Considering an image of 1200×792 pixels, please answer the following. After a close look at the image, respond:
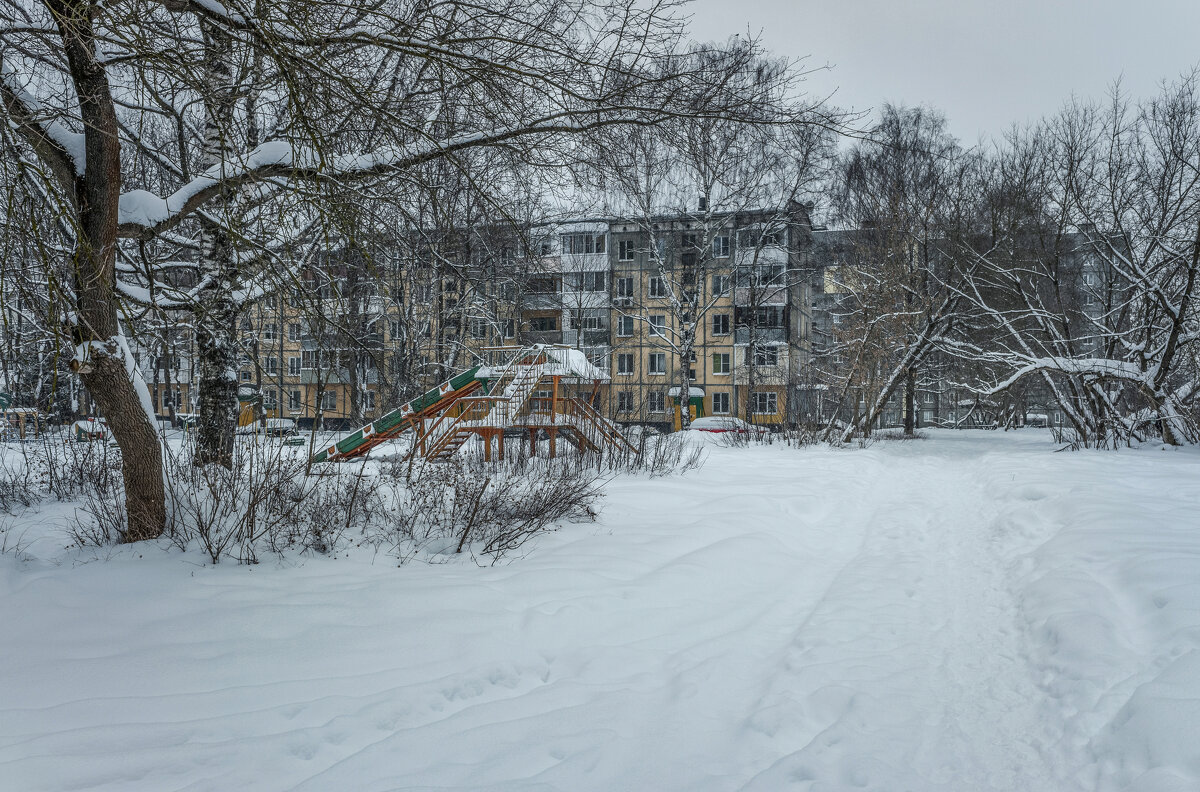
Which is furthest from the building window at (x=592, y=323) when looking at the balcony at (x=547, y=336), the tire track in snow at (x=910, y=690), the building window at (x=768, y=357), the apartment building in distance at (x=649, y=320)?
the tire track in snow at (x=910, y=690)

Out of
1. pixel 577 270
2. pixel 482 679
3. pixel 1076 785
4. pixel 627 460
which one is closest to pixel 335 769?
pixel 482 679

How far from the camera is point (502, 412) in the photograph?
40.5 feet

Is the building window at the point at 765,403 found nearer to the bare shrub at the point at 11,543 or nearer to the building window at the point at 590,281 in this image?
the building window at the point at 590,281

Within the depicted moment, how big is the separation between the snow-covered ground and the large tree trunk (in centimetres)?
49

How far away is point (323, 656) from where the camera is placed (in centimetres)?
366

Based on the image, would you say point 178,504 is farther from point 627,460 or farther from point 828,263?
point 828,263

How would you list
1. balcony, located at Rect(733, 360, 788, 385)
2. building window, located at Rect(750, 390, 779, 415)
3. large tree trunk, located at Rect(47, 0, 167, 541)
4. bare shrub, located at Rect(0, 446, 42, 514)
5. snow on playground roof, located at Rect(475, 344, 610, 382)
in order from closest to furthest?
1. large tree trunk, located at Rect(47, 0, 167, 541)
2. bare shrub, located at Rect(0, 446, 42, 514)
3. snow on playground roof, located at Rect(475, 344, 610, 382)
4. balcony, located at Rect(733, 360, 788, 385)
5. building window, located at Rect(750, 390, 779, 415)

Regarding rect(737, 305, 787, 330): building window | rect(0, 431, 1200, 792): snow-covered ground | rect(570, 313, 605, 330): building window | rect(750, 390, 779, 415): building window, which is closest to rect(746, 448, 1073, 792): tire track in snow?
rect(0, 431, 1200, 792): snow-covered ground

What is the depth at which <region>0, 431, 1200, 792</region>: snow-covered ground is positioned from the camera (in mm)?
2768

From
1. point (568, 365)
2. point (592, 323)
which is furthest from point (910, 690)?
point (592, 323)

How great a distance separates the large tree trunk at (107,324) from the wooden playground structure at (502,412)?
666 centimetres

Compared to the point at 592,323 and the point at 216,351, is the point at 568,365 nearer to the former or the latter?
the point at 216,351

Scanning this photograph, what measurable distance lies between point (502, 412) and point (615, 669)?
8749 millimetres

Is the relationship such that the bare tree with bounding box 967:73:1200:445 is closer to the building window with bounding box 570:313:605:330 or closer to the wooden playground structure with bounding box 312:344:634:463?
the wooden playground structure with bounding box 312:344:634:463
